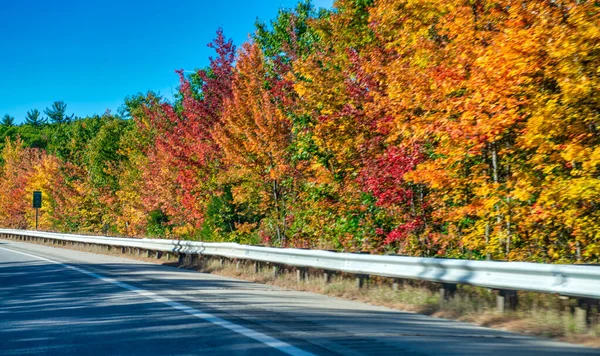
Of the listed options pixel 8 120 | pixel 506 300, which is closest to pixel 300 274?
pixel 506 300

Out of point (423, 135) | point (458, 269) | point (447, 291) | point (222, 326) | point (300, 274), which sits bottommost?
point (222, 326)

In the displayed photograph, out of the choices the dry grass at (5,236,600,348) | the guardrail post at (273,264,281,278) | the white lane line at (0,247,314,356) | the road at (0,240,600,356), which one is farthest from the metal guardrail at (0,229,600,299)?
the white lane line at (0,247,314,356)

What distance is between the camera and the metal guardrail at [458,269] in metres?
6.42

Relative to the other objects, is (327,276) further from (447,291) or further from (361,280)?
(447,291)

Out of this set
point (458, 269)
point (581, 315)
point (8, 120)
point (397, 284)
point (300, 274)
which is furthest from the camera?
point (8, 120)

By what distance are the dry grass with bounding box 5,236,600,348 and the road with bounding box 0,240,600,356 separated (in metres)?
0.34

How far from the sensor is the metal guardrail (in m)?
6.42

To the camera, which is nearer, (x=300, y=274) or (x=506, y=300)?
(x=506, y=300)

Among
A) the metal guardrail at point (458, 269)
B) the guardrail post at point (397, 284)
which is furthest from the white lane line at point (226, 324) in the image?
the guardrail post at point (397, 284)

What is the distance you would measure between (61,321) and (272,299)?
3.33 meters

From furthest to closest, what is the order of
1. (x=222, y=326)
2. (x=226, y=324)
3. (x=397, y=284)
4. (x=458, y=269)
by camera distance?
(x=397, y=284), (x=458, y=269), (x=226, y=324), (x=222, y=326)

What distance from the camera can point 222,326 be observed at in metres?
7.34

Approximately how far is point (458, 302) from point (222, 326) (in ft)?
11.1

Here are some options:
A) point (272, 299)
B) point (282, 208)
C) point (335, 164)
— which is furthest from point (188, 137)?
point (272, 299)
